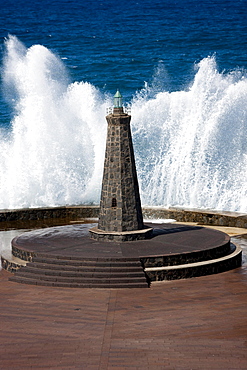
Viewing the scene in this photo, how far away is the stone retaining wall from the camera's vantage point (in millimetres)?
29500

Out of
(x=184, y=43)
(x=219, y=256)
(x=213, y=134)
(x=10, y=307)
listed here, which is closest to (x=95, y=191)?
(x=213, y=134)

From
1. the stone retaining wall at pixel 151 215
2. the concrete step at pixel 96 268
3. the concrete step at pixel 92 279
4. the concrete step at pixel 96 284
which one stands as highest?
the stone retaining wall at pixel 151 215

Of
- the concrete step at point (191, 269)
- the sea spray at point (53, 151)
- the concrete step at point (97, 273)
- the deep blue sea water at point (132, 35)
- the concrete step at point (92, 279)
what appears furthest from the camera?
the deep blue sea water at point (132, 35)

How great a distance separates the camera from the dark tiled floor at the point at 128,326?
15242mm

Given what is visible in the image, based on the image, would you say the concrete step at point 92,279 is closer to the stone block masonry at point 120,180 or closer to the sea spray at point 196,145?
the stone block masonry at point 120,180

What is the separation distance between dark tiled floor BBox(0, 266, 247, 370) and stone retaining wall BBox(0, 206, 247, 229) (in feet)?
25.9

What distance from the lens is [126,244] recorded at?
75.9ft

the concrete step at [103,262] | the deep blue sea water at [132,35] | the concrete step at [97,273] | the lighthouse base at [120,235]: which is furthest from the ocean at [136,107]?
the concrete step at [97,273]

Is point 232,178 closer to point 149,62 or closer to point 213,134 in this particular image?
point 213,134

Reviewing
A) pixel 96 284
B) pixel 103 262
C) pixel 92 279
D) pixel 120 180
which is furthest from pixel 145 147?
pixel 96 284

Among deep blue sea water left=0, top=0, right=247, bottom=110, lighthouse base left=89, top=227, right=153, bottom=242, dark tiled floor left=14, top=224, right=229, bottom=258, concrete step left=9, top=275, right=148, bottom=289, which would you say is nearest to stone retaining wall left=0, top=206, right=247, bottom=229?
dark tiled floor left=14, top=224, right=229, bottom=258

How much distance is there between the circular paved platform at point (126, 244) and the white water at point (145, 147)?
12.8 metres

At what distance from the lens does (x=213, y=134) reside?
169 feet

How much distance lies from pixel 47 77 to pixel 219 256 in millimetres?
34750
